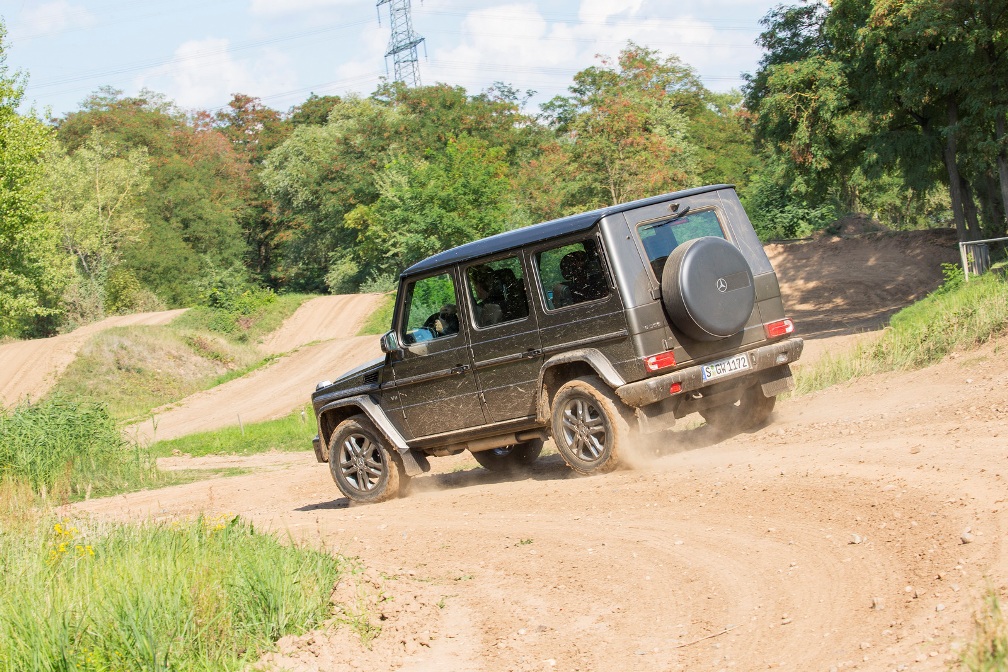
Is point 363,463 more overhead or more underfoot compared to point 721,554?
more overhead

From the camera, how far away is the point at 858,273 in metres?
37.1

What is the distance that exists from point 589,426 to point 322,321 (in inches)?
1445

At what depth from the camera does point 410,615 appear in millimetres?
5875

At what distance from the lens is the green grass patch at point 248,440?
20.9 metres

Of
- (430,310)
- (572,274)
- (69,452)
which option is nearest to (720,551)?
(572,274)

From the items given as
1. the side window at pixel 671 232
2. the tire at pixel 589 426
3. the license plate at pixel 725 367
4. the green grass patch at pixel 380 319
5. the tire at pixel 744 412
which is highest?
the green grass patch at pixel 380 319

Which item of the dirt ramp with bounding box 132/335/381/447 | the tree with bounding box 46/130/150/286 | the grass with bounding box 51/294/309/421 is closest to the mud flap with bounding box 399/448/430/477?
the dirt ramp with bounding box 132/335/381/447

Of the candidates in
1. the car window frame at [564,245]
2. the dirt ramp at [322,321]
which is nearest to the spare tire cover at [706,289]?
the car window frame at [564,245]

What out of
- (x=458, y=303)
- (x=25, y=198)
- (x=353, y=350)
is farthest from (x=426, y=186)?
(x=458, y=303)

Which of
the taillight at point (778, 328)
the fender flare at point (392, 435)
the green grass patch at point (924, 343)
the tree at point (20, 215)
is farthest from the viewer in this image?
the tree at point (20, 215)

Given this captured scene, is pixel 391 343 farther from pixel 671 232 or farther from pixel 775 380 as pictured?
pixel 775 380

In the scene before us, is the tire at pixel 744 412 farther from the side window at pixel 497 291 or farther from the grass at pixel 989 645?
the grass at pixel 989 645

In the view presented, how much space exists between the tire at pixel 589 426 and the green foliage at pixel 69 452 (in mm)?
7664

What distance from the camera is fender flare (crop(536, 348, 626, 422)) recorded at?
8875mm
